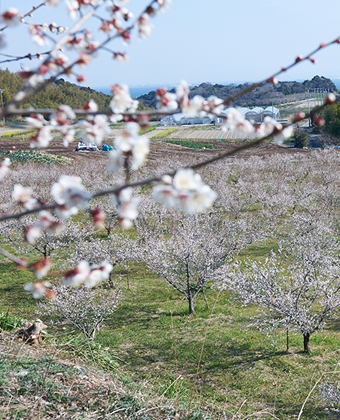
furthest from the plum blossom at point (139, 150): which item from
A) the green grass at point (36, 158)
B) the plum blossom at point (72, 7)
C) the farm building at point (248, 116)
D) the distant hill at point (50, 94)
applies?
the farm building at point (248, 116)

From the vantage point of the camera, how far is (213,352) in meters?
8.30

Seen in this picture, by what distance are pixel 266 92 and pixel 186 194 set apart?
391ft

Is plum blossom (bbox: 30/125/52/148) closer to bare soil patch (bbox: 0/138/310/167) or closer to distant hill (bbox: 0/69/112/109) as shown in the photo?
bare soil patch (bbox: 0/138/310/167)

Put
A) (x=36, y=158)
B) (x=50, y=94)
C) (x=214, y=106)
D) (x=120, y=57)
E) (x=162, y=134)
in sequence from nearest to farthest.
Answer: (x=214, y=106)
(x=120, y=57)
(x=36, y=158)
(x=162, y=134)
(x=50, y=94)

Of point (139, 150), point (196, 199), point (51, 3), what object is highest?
point (51, 3)

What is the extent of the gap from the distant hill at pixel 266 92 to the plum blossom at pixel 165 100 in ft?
324

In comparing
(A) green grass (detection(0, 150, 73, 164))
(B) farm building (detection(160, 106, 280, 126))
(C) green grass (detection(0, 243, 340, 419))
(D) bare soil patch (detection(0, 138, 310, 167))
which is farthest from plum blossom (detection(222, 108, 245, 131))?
(B) farm building (detection(160, 106, 280, 126))

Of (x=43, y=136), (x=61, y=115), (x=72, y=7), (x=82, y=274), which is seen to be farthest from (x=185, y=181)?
(x=72, y=7)

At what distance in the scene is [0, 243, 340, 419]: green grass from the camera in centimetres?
671

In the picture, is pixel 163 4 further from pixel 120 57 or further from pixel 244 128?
pixel 244 128

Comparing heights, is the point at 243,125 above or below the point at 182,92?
below

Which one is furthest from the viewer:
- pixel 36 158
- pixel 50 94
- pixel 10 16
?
pixel 50 94

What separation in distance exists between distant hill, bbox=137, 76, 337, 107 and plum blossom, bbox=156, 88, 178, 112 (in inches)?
3883

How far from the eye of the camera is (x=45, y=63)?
6.03 ft
